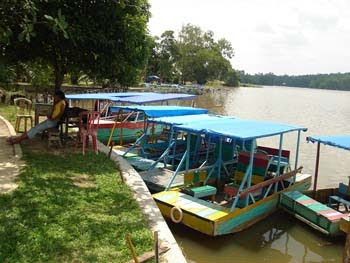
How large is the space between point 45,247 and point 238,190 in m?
5.18

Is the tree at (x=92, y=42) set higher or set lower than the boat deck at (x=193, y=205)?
higher

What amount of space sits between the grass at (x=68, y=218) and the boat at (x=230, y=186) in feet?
5.86

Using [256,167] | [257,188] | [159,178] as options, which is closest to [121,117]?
[159,178]

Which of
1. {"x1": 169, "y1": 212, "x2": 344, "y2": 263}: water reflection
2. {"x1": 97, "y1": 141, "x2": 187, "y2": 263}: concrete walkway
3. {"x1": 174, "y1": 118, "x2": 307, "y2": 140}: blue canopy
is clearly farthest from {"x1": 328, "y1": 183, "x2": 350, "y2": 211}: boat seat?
{"x1": 97, "y1": 141, "x2": 187, "y2": 263}: concrete walkway

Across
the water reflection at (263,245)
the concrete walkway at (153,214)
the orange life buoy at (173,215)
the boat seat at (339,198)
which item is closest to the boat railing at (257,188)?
the water reflection at (263,245)

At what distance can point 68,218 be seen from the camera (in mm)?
5676

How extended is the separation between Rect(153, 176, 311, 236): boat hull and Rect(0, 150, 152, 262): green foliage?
5.02ft

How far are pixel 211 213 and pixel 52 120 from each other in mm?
4775

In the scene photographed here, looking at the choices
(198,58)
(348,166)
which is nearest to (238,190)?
(348,166)

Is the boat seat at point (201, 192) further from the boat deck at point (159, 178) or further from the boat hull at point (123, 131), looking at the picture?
the boat hull at point (123, 131)

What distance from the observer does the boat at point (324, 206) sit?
28.6ft

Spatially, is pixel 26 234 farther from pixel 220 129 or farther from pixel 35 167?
pixel 220 129

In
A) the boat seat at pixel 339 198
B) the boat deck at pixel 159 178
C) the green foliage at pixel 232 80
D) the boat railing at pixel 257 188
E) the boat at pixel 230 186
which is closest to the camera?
the boat at pixel 230 186

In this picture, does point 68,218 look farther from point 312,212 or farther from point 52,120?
point 312,212
